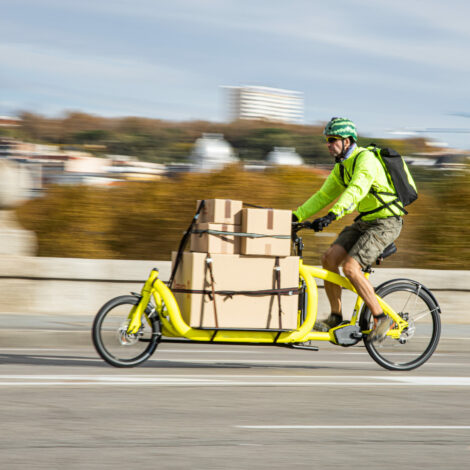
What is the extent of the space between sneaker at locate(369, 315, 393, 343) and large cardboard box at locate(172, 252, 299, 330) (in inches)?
30.4

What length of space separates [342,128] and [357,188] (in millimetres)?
540

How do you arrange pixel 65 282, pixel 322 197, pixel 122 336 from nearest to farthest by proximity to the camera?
pixel 122 336 → pixel 322 197 → pixel 65 282

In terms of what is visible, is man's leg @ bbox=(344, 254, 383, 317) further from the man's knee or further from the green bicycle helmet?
the green bicycle helmet

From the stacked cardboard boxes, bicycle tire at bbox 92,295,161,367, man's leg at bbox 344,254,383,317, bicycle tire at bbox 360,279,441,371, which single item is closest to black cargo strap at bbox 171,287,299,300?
the stacked cardboard boxes

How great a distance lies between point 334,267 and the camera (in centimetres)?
777

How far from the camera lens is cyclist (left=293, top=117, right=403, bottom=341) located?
735cm

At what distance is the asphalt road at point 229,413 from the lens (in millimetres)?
4559

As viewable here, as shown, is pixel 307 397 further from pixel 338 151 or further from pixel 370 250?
pixel 338 151

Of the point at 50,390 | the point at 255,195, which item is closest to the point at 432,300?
the point at 50,390

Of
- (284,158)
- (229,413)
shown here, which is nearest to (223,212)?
(229,413)

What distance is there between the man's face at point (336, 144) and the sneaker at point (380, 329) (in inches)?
56.7

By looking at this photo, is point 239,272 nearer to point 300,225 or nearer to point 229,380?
point 300,225

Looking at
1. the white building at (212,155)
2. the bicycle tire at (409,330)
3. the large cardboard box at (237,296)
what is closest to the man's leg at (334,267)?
the bicycle tire at (409,330)

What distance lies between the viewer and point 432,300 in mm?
7992
